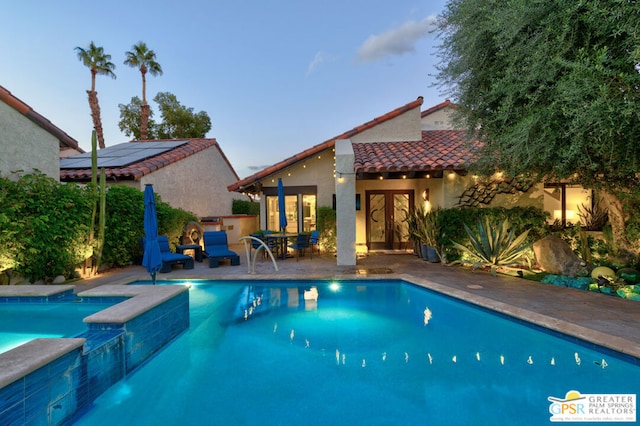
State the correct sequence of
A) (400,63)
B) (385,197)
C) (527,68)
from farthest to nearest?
(400,63)
(385,197)
(527,68)

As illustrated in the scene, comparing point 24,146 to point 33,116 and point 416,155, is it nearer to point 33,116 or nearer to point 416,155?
point 33,116

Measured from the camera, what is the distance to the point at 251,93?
23.0m

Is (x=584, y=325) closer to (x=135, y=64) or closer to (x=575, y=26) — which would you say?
(x=575, y=26)

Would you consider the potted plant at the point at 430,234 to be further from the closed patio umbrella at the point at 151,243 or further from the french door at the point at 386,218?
the closed patio umbrella at the point at 151,243

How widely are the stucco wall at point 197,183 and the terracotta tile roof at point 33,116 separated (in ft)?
12.1

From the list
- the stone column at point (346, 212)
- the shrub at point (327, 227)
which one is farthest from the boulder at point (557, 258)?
the shrub at point (327, 227)

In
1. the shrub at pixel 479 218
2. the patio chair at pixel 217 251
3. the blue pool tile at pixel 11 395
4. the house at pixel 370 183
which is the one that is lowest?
the blue pool tile at pixel 11 395

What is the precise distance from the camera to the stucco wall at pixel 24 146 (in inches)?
312

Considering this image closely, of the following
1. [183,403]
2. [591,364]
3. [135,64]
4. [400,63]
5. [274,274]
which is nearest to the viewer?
[183,403]

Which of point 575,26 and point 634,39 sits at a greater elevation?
point 575,26

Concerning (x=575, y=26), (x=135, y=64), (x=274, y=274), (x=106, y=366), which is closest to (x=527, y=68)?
(x=575, y=26)

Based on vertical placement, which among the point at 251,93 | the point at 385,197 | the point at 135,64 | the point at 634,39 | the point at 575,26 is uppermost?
the point at 135,64

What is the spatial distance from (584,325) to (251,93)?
23276 millimetres

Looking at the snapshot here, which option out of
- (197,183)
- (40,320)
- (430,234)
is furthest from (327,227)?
(40,320)
